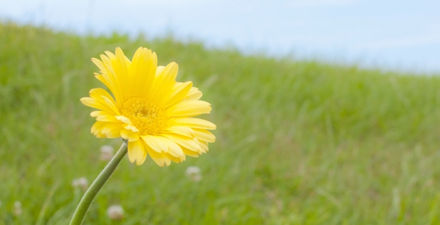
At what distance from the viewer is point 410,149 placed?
15.5 ft

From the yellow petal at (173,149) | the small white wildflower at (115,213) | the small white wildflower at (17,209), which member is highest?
the yellow petal at (173,149)

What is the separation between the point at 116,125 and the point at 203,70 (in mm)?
4339

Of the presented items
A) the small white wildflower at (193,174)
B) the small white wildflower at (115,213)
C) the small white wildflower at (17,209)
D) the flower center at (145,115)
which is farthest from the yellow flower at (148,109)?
the small white wildflower at (193,174)

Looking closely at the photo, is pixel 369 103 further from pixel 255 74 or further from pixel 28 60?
pixel 28 60

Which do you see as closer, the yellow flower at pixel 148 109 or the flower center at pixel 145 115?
the yellow flower at pixel 148 109

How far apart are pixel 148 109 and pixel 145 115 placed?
0.13 feet

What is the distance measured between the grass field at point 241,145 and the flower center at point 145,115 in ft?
4.63

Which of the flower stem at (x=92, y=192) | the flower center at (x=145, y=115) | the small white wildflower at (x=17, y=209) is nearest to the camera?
the flower stem at (x=92, y=192)

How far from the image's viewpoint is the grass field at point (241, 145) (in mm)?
2729

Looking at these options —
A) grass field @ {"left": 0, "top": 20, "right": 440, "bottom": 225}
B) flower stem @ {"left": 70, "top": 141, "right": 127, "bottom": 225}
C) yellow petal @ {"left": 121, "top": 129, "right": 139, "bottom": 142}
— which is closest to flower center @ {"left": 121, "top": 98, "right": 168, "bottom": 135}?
yellow petal @ {"left": 121, "top": 129, "right": 139, "bottom": 142}

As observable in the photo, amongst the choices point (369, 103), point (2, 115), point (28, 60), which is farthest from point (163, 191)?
point (369, 103)

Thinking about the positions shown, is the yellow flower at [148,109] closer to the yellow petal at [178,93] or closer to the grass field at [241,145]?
the yellow petal at [178,93]

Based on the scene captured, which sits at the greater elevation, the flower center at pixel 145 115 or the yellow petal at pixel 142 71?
the yellow petal at pixel 142 71

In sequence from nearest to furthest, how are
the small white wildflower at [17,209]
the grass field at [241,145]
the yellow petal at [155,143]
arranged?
the yellow petal at [155,143] → the small white wildflower at [17,209] → the grass field at [241,145]
